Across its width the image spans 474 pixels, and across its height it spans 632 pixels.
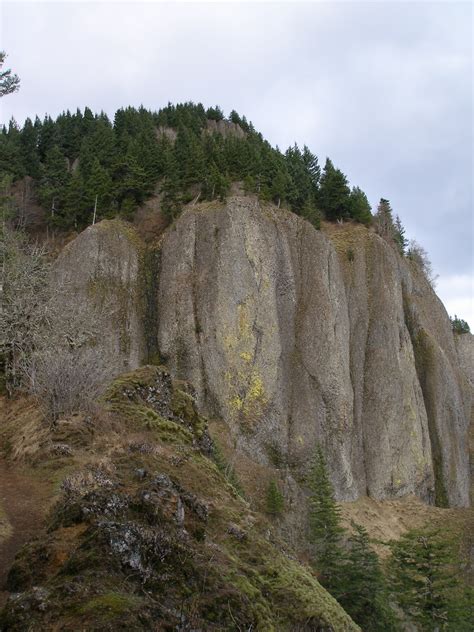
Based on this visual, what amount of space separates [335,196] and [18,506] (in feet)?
188

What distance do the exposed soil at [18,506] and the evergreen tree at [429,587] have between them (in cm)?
2215

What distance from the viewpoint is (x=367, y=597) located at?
30.4 m

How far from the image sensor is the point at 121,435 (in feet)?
56.9

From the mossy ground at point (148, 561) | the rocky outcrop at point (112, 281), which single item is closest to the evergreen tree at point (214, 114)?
the rocky outcrop at point (112, 281)

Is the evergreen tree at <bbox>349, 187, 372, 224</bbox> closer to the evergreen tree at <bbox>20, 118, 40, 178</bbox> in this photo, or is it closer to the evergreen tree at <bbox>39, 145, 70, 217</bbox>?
the evergreen tree at <bbox>39, 145, 70, 217</bbox>

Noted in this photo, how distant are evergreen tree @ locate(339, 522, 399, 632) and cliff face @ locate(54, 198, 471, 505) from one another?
14.2 m

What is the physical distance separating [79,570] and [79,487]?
4067mm

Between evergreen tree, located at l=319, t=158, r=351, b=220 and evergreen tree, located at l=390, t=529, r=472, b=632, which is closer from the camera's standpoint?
evergreen tree, located at l=390, t=529, r=472, b=632

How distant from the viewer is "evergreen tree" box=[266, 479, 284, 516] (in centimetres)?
3866

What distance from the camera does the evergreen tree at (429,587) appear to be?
28531 mm

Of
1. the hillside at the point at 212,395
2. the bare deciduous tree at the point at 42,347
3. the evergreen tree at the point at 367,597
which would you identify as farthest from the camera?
the evergreen tree at the point at 367,597

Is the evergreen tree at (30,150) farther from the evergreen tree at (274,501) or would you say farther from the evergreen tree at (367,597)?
the evergreen tree at (367,597)

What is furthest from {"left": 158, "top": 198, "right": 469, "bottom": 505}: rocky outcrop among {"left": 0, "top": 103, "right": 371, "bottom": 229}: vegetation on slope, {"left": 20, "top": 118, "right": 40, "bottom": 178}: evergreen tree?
{"left": 20, "top": 118, "right": 40, "bottom": 178}: evergreen tree

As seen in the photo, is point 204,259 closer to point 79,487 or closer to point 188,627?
point 79,487
